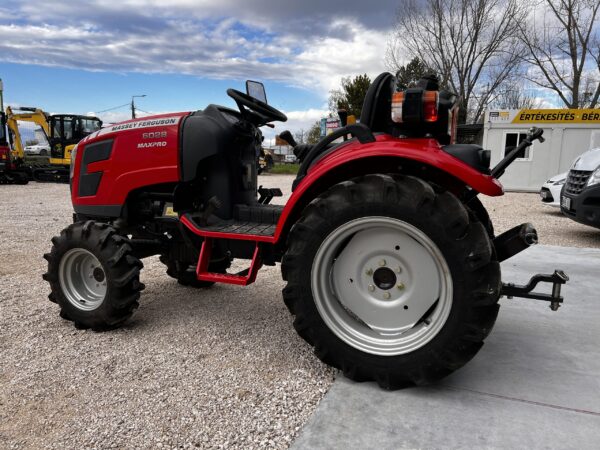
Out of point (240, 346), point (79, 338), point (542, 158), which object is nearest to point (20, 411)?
point (79, 338)

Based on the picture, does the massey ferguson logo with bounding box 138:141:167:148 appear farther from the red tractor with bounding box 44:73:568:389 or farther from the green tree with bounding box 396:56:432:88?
the green tree with bounding box 396:56:432:88

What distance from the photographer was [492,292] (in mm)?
2129

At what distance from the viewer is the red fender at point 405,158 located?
7.34 ft

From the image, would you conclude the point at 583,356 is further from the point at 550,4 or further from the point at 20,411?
the point at 550,4

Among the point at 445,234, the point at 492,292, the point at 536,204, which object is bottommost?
the point at 536,204

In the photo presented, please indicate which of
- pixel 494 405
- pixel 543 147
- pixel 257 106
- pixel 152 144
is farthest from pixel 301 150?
pixel 543 147

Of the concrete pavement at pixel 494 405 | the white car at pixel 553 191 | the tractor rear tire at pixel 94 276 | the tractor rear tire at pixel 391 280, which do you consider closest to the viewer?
the concrete pavement at pixel 494 405

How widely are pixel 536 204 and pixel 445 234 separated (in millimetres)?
11358

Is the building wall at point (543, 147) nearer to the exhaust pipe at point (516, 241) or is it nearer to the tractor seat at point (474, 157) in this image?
Result: the exhaust pipe at point (516, 241)

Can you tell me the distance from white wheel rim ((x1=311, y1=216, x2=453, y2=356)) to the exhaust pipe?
20.9 inches

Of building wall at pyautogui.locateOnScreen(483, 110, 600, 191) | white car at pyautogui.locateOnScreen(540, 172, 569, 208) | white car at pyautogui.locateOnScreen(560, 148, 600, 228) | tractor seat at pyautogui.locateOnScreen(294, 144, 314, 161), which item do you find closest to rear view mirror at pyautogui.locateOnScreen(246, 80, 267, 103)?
tractor seat at pyautogui.locateOnScreen(294, 144, 314, 161)

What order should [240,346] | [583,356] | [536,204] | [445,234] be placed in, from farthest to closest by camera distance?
[536,204] → [240,346] → [583,356] → [445,234]

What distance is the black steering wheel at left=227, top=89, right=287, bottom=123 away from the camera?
328cm

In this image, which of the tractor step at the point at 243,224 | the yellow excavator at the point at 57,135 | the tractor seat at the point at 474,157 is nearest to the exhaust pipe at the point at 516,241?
the tractor seat at the point at 474,157
